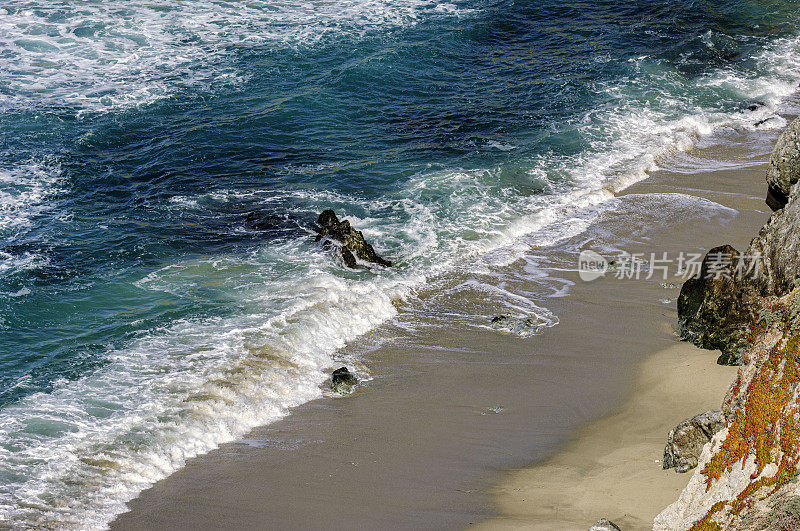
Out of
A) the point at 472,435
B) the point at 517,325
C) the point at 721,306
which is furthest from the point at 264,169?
the point at 721,306

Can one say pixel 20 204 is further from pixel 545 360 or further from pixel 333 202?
pixel 545 360

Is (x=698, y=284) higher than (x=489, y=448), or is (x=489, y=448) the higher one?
(x=698, y=284)

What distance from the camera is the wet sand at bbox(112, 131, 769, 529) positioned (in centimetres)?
744

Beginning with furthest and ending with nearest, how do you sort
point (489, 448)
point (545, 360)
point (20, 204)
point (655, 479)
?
point (20, 204), point (545, 360), point (489, 448), point (655, 479)

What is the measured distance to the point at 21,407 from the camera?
9.48 metres

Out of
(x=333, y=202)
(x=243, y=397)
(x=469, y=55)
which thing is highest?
(x=469, y=55)

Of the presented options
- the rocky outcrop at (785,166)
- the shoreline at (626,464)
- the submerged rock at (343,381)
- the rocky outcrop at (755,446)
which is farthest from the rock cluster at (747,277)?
the submerged rock at (343,381)

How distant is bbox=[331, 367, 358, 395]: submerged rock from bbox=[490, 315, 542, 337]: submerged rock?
7.61ft

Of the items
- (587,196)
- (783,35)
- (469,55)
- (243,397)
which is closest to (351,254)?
(243,397)

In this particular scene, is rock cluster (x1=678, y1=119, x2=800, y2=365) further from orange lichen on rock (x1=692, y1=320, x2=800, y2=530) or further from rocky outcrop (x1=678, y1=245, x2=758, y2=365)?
orange lichen on rock (x1=692, y1=320, x2=800, y2=530)

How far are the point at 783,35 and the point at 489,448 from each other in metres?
21.2

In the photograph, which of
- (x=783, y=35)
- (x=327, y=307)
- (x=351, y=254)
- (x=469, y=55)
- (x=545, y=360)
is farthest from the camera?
(x=783, y=35)

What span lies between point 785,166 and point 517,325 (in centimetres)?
428

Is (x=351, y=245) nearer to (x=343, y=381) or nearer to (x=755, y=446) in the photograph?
(x=343, y=381)
